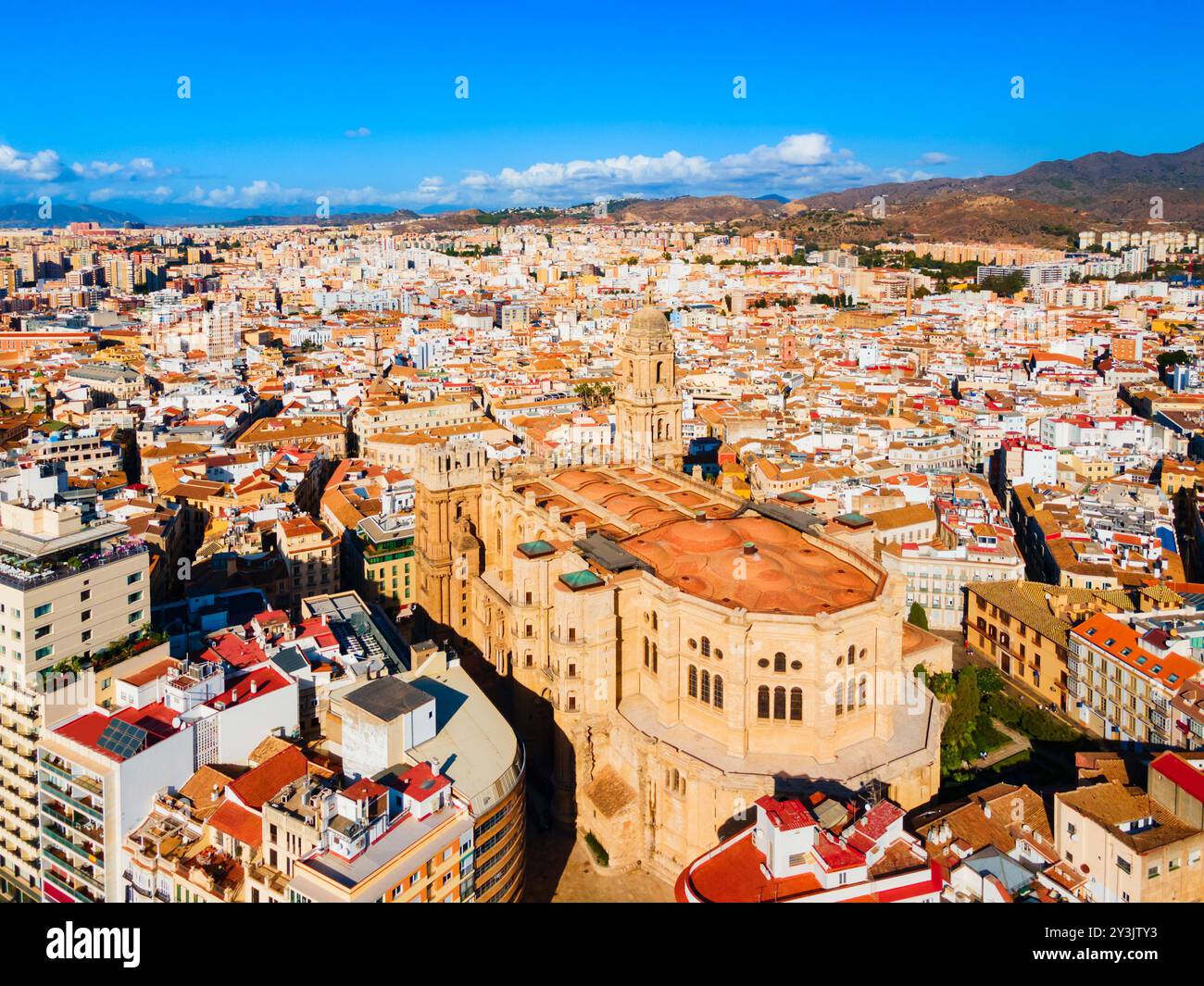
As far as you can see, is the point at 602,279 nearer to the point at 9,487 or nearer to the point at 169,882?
the point at 9,487

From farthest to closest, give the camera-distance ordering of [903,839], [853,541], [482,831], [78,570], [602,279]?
1. [602,279]
2. [853,541]
3. [78,570]
4. [482,831]
5. [903,839]

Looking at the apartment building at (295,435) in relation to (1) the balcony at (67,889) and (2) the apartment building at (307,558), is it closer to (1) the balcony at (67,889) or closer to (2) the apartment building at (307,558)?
(2) the apartment building at (307,558)

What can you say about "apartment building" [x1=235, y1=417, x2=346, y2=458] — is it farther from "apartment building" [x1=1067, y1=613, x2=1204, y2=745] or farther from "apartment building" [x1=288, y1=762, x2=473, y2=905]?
"apartment building" [x1=1067, y1=613, x2=1204, y2=745]

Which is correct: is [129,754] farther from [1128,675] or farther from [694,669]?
[1128,675]

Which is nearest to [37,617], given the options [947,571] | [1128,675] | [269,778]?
[269,778]

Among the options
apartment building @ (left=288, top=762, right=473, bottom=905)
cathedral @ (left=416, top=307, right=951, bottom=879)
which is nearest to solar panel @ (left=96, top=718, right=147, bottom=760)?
apartment building @ (left=288, top=762, right=473, bottom=905)

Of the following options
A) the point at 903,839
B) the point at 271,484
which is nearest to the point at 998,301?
the point at 271,484

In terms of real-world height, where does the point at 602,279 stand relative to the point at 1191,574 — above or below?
above
